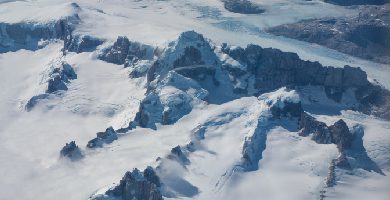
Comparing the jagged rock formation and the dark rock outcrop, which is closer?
the dark rock outcrop

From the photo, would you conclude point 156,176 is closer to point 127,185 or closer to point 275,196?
point 127,185

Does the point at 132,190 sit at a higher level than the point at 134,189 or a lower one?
lower

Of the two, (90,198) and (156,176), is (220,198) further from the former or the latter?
(90,198)

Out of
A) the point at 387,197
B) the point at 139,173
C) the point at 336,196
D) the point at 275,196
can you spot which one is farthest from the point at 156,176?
the point at 387,197

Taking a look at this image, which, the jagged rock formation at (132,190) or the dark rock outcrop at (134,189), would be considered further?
the jagged rock formation at (132,190)

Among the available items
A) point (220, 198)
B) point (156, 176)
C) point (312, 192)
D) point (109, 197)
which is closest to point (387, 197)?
point (312, 192)

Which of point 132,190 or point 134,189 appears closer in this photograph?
point 132,190

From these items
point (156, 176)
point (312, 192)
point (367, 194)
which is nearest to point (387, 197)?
point (367, 194)

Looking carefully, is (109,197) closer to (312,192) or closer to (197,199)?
(197,199)
